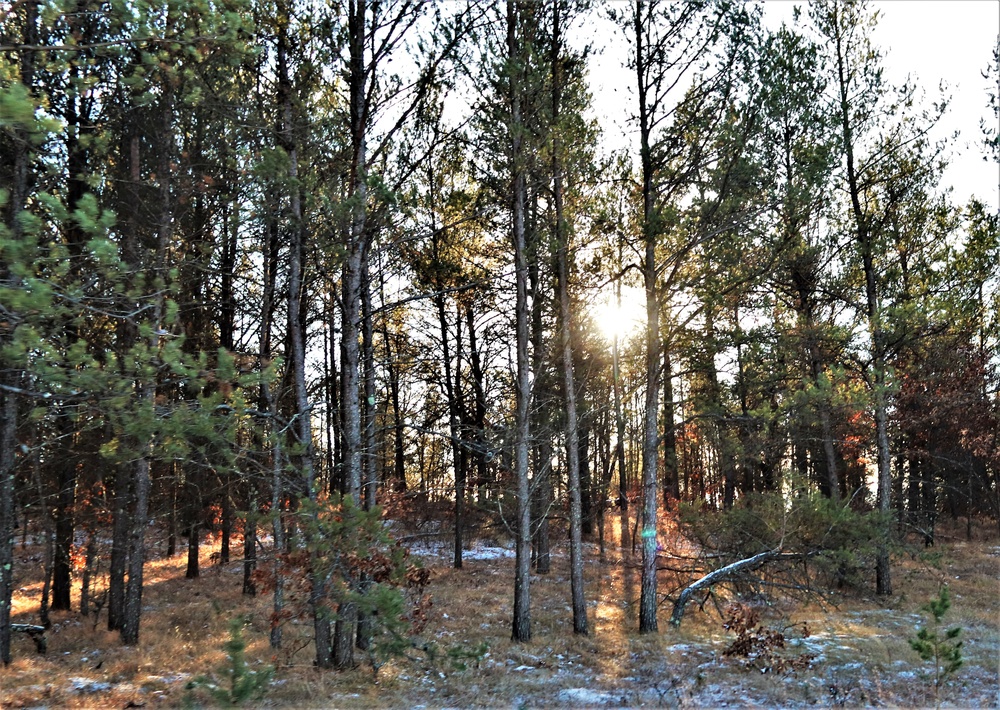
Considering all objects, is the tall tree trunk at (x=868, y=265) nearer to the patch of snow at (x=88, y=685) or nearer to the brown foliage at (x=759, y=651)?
the brown foliage at (x=759, y=651)

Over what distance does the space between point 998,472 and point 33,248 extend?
27516 mm

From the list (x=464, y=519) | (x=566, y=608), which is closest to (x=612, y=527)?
(x=464, y=519)

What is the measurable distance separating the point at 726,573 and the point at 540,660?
11.3 ft

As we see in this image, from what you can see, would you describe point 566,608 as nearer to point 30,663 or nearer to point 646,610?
point 646,610

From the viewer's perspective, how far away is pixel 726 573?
1095 cm

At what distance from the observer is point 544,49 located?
37.0 feet

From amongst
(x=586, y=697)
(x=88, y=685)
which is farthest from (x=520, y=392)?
(x=88, y=685)

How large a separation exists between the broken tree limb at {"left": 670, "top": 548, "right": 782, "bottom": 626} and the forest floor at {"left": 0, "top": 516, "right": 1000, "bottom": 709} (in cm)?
38

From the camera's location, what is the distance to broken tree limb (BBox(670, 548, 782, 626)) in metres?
10.6

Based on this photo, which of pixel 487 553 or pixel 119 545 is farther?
pixel 487 553

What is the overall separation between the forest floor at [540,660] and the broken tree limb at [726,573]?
1.26ft

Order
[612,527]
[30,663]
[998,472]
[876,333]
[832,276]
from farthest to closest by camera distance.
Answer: [612,527]
[998,472]
[832,276]
[876,333]
[30,663]

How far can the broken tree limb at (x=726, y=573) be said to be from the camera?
34.8 feet

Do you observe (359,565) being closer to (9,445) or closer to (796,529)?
(9,445)
